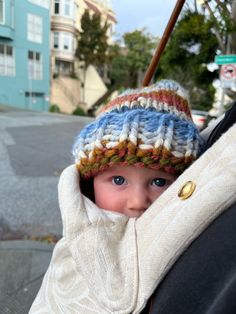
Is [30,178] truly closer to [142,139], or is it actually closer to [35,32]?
[35,32]

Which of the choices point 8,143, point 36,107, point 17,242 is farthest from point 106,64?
point 17,242

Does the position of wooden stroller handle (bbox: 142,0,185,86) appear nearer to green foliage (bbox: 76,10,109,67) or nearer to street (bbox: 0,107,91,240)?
green foliage (bbox: 76,10,109,67)

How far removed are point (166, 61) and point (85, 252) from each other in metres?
13.0

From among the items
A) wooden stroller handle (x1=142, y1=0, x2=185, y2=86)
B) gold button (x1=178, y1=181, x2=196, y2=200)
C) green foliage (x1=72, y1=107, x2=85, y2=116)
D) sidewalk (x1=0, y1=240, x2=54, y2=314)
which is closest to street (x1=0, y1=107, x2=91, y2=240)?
sidewalk (x1=0, y1=240, x2=54, y2=314)

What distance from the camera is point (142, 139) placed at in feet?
3.88

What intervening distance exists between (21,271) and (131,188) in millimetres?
2227

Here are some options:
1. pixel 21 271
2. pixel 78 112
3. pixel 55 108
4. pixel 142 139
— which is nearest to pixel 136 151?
pixel 142 139

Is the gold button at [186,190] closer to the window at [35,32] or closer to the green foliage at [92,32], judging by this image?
the green foliage at [92,32]

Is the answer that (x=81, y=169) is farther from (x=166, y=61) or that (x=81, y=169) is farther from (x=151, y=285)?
(x=166, y=61)

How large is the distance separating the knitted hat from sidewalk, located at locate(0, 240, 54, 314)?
1.78 m

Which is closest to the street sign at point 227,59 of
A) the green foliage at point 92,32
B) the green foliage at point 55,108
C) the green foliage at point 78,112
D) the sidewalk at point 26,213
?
the green foliage at point 92,32

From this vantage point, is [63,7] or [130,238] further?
[63,7]

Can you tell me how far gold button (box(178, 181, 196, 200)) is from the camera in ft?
2.67

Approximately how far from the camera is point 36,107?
1619 centimetres
